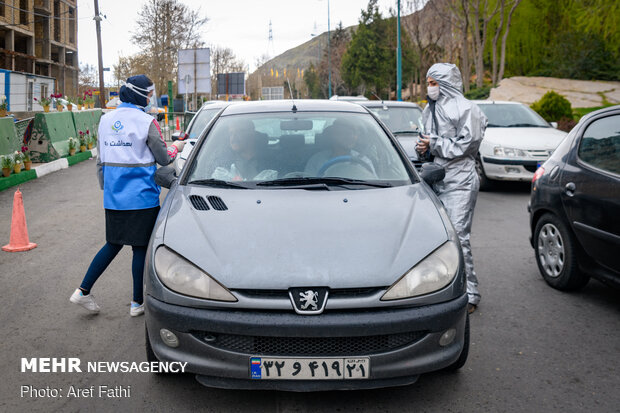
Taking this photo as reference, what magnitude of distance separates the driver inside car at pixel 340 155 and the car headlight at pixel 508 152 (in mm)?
6830

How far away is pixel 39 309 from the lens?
4.75 m

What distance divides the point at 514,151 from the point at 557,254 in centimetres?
561

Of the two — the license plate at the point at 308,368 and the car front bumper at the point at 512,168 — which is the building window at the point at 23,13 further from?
the license plate at the point at 308,368

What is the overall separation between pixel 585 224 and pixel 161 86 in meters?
48.3

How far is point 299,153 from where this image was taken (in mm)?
4098

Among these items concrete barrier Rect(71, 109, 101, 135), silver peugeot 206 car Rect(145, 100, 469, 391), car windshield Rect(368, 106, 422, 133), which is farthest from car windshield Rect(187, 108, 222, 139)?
concrete barrier Rect(71, 109, 101, 135)

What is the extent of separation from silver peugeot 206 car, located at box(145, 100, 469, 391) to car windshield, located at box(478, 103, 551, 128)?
8.93m

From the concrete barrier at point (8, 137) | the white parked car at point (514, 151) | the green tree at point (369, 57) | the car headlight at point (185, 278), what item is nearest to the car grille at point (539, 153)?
the white parked car at point (514, 151)

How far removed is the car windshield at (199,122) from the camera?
1009cm

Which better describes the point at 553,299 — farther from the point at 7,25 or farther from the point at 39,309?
the point at 7,25

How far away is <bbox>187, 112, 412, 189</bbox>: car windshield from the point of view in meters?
3.85

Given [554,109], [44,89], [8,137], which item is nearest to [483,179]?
[8,137]

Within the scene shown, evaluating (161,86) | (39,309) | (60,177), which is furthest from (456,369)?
(161,86)

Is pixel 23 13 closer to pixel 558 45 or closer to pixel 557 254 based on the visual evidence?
pixel 558 45
